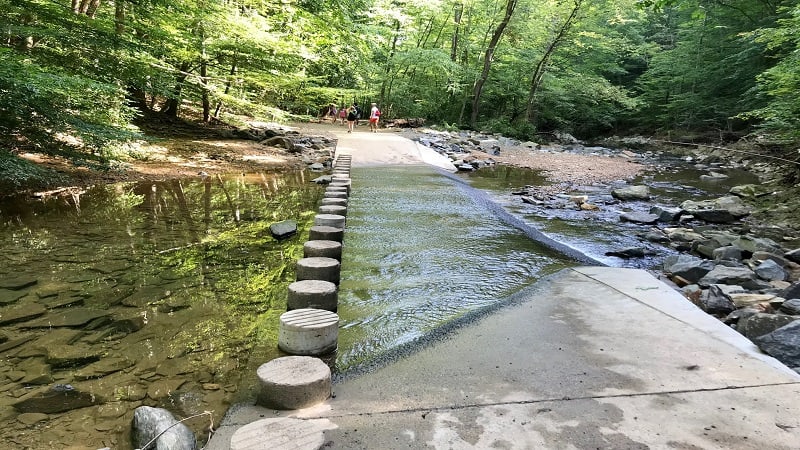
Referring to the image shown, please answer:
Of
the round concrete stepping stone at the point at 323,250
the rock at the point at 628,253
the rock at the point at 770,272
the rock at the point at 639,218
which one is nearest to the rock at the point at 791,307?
the rock at the point at 770,272

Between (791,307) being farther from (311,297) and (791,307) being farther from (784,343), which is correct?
(311,297)

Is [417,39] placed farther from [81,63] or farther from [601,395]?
[601,395]

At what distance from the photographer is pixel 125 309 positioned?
4.08 meters

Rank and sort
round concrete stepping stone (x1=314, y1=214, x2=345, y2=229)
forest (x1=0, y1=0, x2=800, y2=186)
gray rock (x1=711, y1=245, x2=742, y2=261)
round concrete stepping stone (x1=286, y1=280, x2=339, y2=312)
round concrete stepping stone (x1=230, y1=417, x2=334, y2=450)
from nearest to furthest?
round concrete stepping stone (x1=230, y1=417, x2=334, y2=450) < round concrete stepping stone (x1=286, y1=280, x2=339, y2=312) < round concrete stepping stone (x1=314, y1=214, x2=345, y2=229) < gray rock (x1=711, y1=245, x2=742, y2=261) < forest (x1=0, y1=0, x2=800, y2=186)

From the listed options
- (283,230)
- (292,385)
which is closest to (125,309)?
(292,385)

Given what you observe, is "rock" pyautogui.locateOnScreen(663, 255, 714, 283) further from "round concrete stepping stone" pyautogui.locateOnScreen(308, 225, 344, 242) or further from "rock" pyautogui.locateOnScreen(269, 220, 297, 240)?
"rock" pyautogui.locateOnScreen(269, 220, 297, 240)

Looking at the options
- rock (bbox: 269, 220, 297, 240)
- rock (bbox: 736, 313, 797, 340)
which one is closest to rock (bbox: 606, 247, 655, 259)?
rock (bbox: 736, 313, 797, 340)

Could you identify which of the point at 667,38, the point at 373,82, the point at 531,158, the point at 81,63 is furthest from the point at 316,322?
the point at 667,38

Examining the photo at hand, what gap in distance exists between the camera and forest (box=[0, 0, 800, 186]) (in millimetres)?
7500

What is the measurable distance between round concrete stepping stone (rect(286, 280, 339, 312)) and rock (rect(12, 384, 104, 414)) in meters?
1.33

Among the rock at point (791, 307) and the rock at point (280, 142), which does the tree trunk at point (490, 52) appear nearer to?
the rock at point (280, 142)

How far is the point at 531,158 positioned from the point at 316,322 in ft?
52.0

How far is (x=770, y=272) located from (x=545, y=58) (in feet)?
66.7

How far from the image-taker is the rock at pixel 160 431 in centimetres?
236
